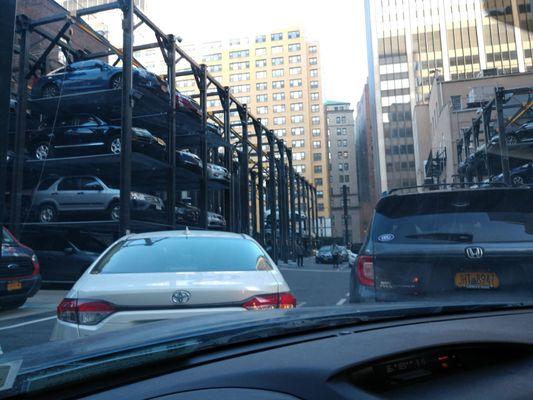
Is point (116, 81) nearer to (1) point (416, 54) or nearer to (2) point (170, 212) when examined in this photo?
(2) point (170, 212)

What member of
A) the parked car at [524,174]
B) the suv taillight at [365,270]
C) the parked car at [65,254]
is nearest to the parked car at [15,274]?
the parked car at [65,254]

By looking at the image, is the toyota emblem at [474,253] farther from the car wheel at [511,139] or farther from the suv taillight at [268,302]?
the car wheel at [511,139]

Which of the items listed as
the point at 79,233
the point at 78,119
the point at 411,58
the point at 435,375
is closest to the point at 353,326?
the point at 435,375

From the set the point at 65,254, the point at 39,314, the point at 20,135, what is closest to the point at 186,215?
the point at 20,135

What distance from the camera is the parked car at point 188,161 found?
19797 millimetres

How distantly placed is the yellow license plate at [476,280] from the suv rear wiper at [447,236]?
0.31 metres

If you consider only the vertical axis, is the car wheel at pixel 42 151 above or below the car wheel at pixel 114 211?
above

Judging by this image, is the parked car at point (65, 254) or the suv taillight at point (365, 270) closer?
the suv taillight at point (365, 270)

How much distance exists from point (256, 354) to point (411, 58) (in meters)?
101

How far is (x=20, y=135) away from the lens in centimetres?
1717

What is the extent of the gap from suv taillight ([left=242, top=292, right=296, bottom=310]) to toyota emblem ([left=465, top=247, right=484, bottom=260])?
1.64m

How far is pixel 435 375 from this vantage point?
164 cm

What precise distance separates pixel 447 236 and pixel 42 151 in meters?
15.8

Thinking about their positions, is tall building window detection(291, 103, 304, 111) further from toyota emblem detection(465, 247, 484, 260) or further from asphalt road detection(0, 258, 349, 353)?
toyota emblem detection(465, 247, 484, 260)
